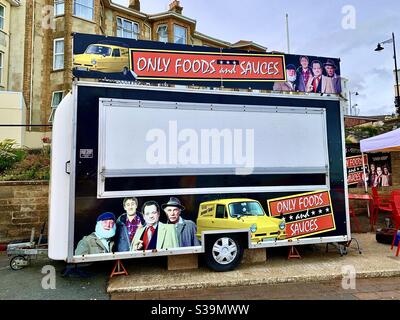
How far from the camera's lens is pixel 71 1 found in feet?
60.2

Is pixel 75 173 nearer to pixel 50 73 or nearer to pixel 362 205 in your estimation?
pixel 362 205

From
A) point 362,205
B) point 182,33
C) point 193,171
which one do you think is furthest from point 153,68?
Answer: point 182,33

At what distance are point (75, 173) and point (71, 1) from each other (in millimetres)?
17049

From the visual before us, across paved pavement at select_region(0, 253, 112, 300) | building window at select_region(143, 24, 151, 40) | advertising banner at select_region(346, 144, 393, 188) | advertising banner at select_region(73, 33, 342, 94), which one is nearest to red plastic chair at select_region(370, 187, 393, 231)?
advertising banner at select_region(346, 144, 393, 188)

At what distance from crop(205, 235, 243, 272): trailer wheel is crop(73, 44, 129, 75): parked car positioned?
3.18m

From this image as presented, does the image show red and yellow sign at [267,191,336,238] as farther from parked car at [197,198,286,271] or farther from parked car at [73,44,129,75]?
parked car at [73,44,129,75]

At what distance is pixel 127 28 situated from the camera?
22.5 metres

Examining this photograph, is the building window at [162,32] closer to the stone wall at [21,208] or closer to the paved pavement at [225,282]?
the stone wall at [21,208]

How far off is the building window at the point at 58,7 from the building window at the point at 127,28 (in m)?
4.04

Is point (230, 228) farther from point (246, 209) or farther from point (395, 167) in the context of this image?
point (395, 167)

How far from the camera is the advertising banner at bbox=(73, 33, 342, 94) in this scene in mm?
5328

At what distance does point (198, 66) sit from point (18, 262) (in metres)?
4.74

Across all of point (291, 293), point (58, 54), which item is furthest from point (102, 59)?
point (58, 54)

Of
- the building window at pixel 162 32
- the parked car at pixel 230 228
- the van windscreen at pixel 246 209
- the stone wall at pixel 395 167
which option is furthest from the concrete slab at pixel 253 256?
the building window at pixel 162 32
